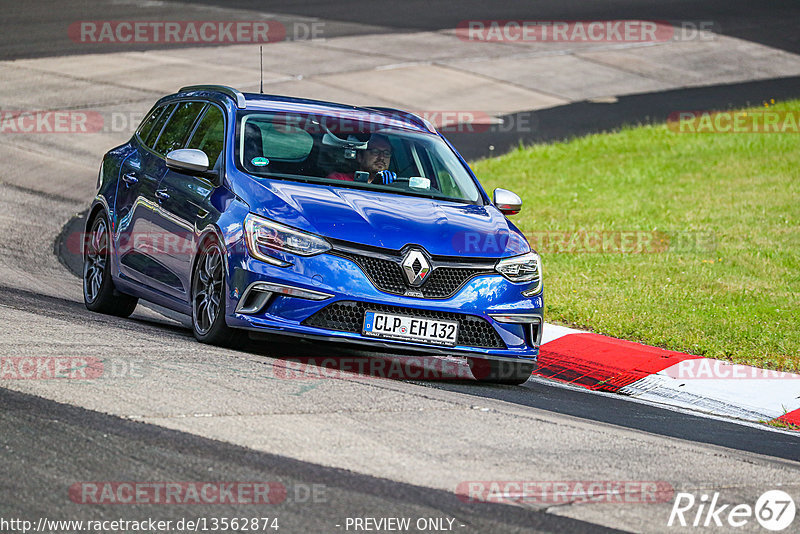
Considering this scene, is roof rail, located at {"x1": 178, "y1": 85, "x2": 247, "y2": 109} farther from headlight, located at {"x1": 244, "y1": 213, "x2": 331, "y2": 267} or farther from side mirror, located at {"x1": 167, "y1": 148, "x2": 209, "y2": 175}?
headlight, located at {"x1": 244, "y1": 213, "x2": 331, "y2": 267}

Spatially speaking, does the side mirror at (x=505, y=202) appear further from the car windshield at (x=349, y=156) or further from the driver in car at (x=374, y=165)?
the driver in car at (x=374, y=165)

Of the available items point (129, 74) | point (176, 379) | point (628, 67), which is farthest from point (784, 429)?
point (628, 67)

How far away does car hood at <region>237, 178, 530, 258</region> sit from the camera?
308 inches

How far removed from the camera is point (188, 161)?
27.9 ft

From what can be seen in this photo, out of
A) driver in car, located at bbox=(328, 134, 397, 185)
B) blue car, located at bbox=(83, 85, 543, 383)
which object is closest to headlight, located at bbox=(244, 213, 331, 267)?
blue car, located at bbox=(83, 85, 543, 383)

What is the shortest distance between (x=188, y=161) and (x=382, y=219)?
4.81 ft

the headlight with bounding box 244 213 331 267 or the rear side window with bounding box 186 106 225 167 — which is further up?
the rear side window with bounding box 186 106 225 167

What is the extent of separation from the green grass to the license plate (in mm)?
3191

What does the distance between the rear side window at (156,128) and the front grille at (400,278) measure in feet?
9.69

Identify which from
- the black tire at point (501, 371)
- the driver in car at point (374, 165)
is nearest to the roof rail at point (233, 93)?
the driver in car at point (374, 165)

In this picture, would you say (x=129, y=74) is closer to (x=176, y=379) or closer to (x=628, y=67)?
(x=628, y=67)

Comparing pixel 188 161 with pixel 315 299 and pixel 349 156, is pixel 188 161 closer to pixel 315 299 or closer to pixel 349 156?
pixel 349 156

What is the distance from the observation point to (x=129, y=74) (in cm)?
2355

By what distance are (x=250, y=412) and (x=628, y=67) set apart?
23111mm
